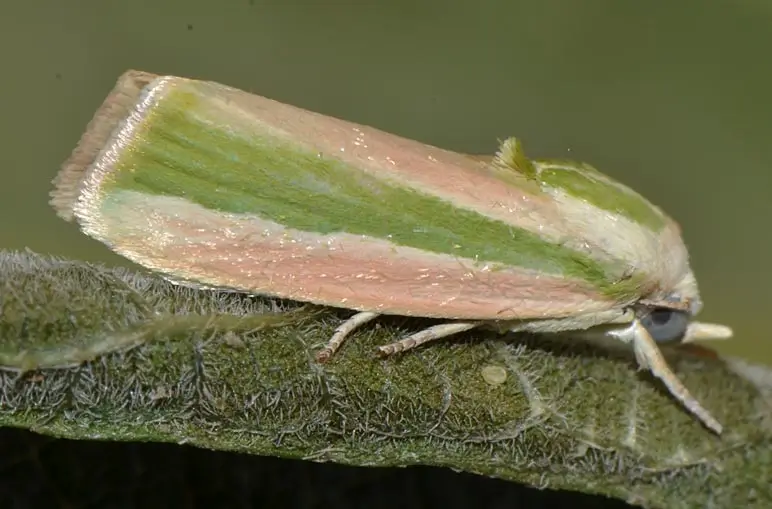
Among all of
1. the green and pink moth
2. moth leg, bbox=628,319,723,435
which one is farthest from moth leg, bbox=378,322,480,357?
moth leg, bbox=628,319,723,435

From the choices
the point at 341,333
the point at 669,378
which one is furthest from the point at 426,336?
the point at 669,378

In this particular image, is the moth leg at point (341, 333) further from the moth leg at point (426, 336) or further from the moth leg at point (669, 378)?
the moth leg at point (669, 378)

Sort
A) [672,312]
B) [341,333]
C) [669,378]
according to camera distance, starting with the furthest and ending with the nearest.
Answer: [672,312]
[669,378]
[341,333]

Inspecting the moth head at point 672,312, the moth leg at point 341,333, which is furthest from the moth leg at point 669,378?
the moth leg at point 341,333

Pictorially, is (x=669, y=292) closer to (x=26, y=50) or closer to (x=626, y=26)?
(x=626, y=26)

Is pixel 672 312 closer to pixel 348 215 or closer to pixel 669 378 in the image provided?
pixel 669 378

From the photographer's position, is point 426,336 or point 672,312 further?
point 672,312
